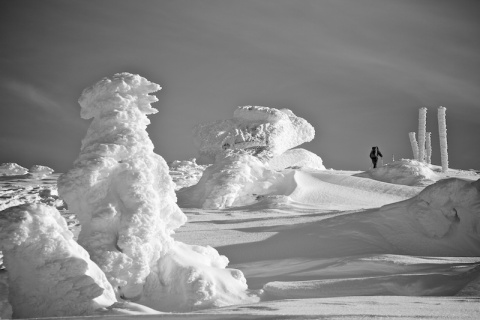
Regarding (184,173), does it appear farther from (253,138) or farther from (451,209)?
(451,209)

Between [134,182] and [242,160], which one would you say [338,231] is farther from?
[242,160]

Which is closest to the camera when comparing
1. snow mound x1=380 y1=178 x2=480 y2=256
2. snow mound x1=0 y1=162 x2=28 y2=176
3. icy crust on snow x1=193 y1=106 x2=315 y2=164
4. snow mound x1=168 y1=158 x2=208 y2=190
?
snow mound x1=380 y1=178 x2=480 y2=256

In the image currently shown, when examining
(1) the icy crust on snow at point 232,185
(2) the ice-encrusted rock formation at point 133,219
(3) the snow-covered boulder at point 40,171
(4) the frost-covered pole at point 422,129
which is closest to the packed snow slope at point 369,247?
(2) the ice-encrusted rock formation at point 133,219

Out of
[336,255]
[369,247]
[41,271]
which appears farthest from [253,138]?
[41,271]

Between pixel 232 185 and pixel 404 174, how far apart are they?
8577mm

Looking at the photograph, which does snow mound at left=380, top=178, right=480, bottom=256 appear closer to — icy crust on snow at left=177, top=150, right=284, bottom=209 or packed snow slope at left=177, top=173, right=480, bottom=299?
packed snow slope at left=177, top=173, right=480, bottom=299

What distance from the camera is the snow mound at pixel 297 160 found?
3687 cm

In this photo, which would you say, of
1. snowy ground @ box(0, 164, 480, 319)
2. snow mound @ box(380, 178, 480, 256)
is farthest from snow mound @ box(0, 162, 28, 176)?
snow mound @ box(380, 178, 480, 256)

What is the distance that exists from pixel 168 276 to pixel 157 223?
0.99 metres

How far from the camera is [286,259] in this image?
1269 cm

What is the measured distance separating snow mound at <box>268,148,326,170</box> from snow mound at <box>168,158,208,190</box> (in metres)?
5.51

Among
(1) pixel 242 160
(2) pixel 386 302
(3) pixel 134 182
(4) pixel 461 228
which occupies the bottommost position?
(2) pixel 386 302

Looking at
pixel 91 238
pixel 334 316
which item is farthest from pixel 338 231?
pixel 334 316

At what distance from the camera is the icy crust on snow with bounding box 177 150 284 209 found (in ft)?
72.6
